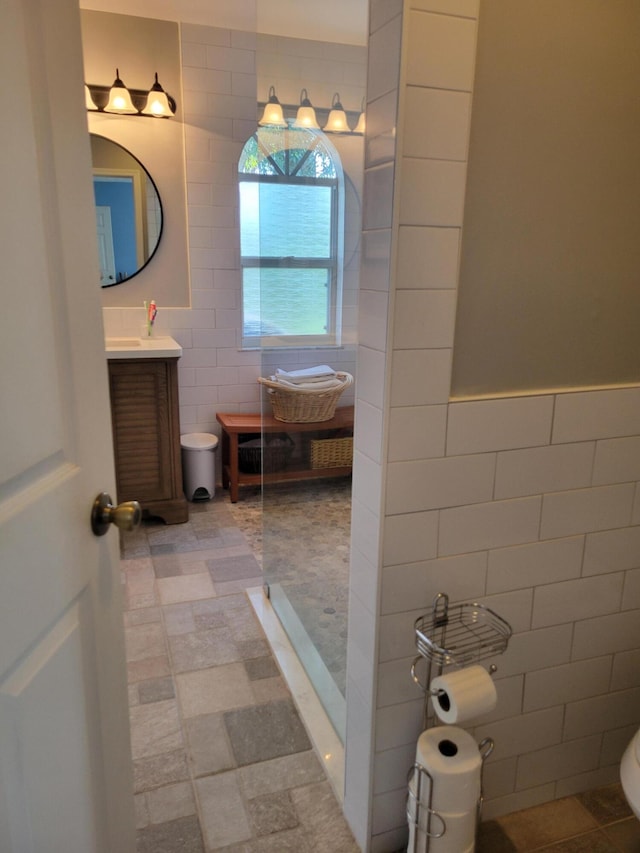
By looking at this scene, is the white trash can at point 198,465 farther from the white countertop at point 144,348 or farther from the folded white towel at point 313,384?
the folded white towel at point 313,384

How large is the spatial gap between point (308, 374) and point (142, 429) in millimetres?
1066

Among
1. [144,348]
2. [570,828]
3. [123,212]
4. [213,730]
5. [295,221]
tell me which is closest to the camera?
[570,828]

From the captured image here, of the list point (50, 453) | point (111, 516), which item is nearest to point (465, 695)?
point (111, 516)

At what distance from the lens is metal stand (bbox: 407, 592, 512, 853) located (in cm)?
130

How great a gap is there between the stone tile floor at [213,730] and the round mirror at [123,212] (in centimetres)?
166

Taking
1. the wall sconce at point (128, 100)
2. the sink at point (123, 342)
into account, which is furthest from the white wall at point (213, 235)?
the wall sconce at point (128, 100)

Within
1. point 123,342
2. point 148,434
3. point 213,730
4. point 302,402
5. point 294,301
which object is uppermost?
point 294,301

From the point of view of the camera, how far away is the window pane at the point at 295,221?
2.16 m

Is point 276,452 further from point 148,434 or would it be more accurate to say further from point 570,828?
point 570,828

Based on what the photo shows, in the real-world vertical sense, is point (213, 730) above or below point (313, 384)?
below

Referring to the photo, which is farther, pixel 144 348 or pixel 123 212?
pixel 123 212

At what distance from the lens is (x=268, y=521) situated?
2580 mm

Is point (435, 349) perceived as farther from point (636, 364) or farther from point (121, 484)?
point (121, 484)

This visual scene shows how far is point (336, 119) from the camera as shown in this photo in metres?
2.02
